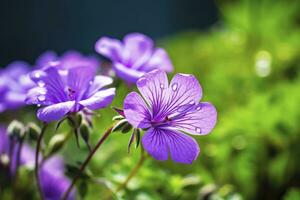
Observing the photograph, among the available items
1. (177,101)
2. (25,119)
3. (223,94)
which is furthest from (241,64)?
(177,101)

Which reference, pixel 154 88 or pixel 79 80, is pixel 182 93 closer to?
pixel 154 88

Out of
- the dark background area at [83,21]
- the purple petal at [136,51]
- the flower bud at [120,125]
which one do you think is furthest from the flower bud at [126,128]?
the dark background area at [83,21]

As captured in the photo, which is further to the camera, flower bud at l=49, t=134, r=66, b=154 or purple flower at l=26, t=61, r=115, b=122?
flower bud at l=49, t=134, r=66, b=154

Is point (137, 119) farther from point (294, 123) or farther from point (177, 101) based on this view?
point (294, 123)

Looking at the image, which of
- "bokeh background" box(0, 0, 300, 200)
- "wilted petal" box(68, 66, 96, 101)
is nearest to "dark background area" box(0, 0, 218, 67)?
"bokeh background" box(0, 0, 300, 200)

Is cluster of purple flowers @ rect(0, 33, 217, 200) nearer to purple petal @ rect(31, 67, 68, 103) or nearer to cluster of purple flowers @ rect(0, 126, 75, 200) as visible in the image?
purple petal @ rect(31, 67, 68, 103)
